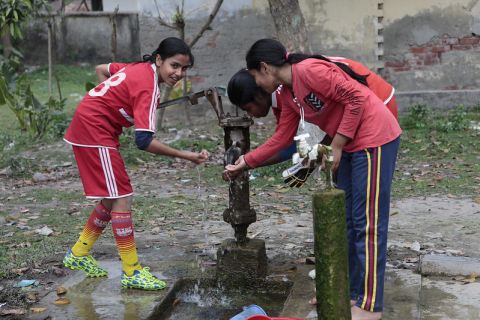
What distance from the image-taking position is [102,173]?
15.5ft

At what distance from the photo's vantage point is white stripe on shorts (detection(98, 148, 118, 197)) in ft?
15.4

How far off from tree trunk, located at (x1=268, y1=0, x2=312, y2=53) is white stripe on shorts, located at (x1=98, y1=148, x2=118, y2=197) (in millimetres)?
4607

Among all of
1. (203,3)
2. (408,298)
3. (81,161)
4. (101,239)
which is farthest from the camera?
(203,3)

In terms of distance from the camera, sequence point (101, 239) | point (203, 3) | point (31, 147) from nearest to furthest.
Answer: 1. point (101, 239)
2. point (31, 147)
3. point (203, 3)

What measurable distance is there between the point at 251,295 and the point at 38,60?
1642 centimetres

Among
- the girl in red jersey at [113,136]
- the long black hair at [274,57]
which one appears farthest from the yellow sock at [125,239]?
the long black hair at [274,57]

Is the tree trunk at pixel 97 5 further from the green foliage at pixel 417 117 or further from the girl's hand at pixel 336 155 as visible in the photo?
the girl's hand at pixel 336 155

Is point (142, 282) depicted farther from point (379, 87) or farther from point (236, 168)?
point (379, 87)

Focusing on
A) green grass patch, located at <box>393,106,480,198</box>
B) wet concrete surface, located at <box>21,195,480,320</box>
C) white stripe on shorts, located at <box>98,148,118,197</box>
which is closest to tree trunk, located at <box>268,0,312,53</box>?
green grass patch, located at <box>393,106,480,198</box>

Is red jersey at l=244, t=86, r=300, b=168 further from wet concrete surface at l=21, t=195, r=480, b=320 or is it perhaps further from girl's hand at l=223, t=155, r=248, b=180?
wet concrete surface at l=21, t=195, r=480, b=320

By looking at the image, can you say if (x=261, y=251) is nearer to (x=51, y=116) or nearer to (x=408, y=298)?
(x=408, y=298)

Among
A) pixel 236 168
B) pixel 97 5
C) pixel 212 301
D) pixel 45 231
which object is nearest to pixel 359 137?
pixel 236 168

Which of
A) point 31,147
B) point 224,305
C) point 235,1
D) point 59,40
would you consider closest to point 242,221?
point 224,305

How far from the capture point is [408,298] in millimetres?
Result: 4336
